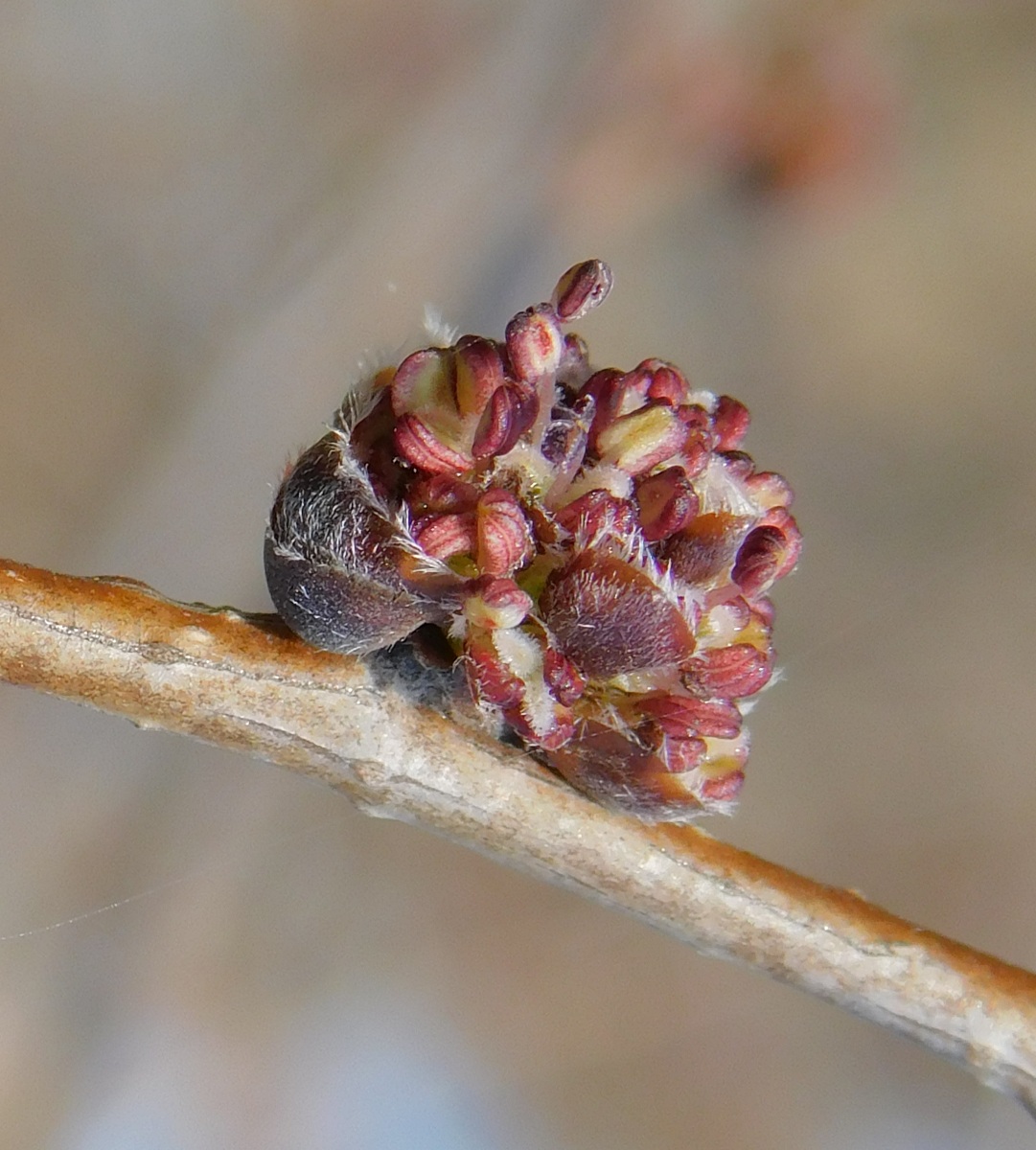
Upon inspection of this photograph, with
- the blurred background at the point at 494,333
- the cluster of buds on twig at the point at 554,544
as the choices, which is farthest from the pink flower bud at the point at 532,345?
the blurred background at the point at 494,333

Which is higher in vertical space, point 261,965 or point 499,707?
point 499,707

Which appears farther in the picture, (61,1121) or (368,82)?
(368,82)

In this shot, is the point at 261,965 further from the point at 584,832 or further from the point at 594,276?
the point at 594,276

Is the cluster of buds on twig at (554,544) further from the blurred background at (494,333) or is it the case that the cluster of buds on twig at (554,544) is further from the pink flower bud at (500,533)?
the blurred background at (494,333)

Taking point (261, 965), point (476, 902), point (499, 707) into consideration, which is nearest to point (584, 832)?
point (499, 707)

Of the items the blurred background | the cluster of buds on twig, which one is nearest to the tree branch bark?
the cluster of buds on twig

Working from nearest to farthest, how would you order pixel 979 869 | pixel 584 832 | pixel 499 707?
pixel 499 707 < pixel 584 832 < pixel 979 869
